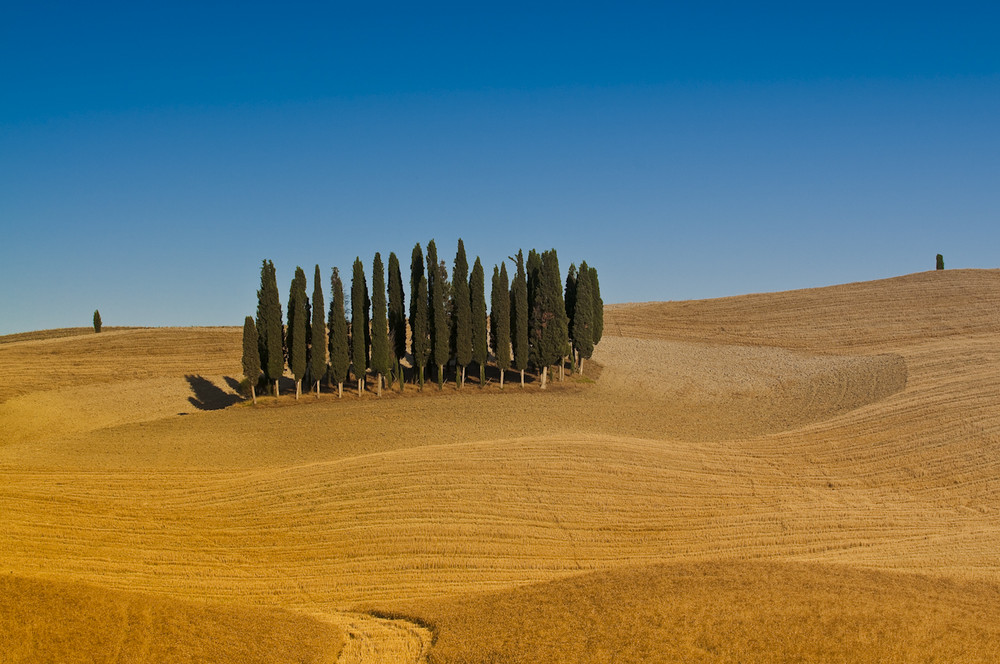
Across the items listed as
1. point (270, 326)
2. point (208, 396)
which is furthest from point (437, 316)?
point (208, 396)

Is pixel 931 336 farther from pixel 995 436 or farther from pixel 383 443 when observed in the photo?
pixel 383 443

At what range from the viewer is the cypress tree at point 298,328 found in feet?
149

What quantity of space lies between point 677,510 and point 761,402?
21166 mm

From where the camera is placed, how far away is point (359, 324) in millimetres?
46688

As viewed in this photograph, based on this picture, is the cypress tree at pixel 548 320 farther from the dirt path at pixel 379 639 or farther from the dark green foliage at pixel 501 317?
the dirt path at pixel 379 639

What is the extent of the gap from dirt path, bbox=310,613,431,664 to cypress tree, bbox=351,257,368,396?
27.0m

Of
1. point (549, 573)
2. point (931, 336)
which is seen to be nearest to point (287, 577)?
point (549, 573)

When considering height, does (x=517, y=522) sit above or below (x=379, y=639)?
above

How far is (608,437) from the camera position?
3338 centimetres

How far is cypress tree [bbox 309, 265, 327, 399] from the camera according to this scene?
149 feet

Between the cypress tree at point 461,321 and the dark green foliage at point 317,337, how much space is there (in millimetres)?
8011

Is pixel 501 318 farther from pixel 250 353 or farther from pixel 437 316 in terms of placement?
pixel 250 353

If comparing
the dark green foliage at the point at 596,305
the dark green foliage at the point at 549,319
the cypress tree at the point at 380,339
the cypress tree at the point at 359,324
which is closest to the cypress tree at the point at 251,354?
the cypress tree at the point at 359,324

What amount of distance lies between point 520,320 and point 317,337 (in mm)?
12736
